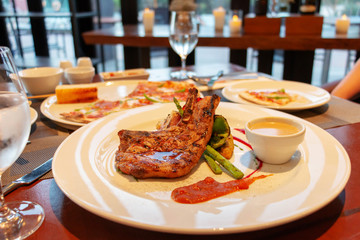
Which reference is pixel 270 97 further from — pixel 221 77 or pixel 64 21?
pixel 64 21

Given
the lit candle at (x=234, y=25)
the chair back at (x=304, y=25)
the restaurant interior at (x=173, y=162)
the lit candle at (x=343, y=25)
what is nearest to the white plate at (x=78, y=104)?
the restaurant interior at (x=173, y=162)

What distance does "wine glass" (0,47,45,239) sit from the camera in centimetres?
77

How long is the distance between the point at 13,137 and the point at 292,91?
180 centimetres

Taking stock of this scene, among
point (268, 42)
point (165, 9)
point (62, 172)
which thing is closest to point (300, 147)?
point (62, 172)

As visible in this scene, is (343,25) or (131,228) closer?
(131,228)

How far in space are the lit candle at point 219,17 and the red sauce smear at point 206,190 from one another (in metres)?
3.67

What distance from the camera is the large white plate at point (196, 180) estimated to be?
758 mm

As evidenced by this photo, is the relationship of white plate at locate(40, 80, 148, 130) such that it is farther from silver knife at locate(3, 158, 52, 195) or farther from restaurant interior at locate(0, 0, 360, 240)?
silver knife at locate(3, 158, 52, 195)

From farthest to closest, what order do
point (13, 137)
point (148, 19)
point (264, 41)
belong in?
point (148, 19)
point (264, 41)
point (13, 137)

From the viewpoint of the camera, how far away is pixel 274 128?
4.06ft

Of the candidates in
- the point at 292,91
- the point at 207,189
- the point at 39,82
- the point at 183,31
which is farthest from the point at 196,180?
the point at 183,31

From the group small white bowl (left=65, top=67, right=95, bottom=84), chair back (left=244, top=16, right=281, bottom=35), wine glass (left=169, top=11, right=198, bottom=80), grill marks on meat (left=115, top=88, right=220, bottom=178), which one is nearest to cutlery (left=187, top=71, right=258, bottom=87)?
wine glass (left=169, top=11, right=198, bottom=80)

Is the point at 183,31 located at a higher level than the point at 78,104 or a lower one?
higher

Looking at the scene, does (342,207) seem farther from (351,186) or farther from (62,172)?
(62,172)
